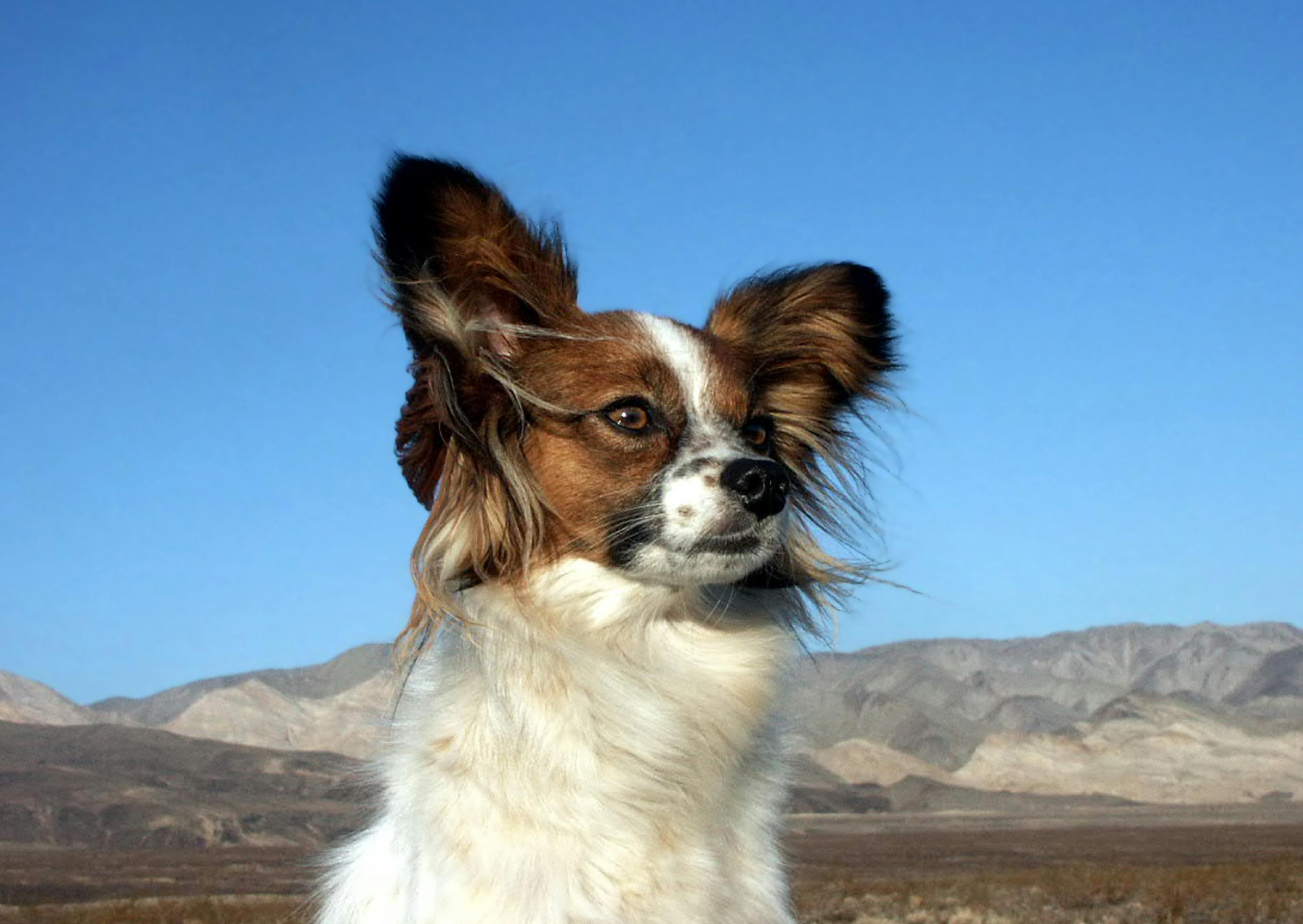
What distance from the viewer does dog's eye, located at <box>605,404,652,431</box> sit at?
597 centimetres

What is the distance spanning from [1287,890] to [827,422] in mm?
20037

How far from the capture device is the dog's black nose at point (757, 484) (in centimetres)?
565

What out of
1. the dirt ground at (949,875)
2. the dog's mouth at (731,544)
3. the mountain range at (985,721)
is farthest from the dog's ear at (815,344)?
the mountain range at (985,721)

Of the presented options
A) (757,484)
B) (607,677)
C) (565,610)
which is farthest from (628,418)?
(607,677)

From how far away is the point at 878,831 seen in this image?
61500 mm

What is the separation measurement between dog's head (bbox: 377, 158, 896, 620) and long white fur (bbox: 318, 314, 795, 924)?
75 millimetres

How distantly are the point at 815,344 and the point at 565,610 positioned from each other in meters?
2.18

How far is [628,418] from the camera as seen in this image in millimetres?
5984

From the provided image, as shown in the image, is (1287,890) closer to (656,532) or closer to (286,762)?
(656,532)

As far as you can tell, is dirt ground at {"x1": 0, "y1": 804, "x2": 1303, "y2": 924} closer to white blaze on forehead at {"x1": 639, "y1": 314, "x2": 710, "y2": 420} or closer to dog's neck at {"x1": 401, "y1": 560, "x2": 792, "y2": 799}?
dog's neck at {"x1": 401, "y1": 560, "x2": 792, "y2": 799}

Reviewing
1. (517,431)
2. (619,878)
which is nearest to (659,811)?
(619,878)

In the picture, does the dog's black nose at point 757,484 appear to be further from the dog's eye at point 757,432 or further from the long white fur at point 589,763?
the dog's eye at point 757,432

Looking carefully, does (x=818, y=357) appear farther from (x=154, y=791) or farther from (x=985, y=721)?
(x=985, y=721)

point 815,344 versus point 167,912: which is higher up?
point 815,344
